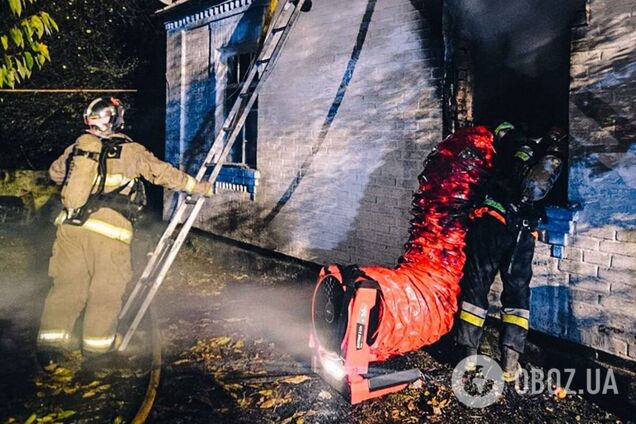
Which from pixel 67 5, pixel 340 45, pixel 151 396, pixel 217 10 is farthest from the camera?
pixel 67 5

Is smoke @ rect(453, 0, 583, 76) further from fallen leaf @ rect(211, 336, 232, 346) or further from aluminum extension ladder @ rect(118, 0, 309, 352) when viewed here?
fallen leaf @ rect(211, 336, 232, 346)

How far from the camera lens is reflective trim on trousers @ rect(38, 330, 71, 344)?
374 cm

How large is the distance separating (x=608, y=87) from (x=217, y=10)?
674 cm

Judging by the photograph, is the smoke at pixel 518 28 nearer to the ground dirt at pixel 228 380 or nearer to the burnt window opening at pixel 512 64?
the burnt window opening at pixel 512 64

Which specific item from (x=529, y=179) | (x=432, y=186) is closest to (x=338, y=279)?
(x=432, y=186)

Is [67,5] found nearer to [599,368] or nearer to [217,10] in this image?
[217,10]

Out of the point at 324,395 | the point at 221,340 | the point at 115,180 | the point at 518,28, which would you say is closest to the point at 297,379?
the point at 324,395

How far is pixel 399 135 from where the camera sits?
15.5ft

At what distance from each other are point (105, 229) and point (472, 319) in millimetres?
3554

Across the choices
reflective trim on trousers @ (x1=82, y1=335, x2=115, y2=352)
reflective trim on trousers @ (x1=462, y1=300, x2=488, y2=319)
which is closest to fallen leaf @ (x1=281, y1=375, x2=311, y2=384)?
reflective trim on trousers @ (x1=462, y1=300, x2=488, y2=319)

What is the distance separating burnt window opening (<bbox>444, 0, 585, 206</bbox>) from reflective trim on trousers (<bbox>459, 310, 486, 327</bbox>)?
1.31 metres

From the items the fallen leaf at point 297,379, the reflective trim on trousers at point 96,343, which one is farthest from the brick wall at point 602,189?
the reflective trim on trousers at point 96,343

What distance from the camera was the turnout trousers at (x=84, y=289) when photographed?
380cm

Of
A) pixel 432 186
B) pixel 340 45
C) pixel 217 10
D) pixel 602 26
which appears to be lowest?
pixel 432 186
